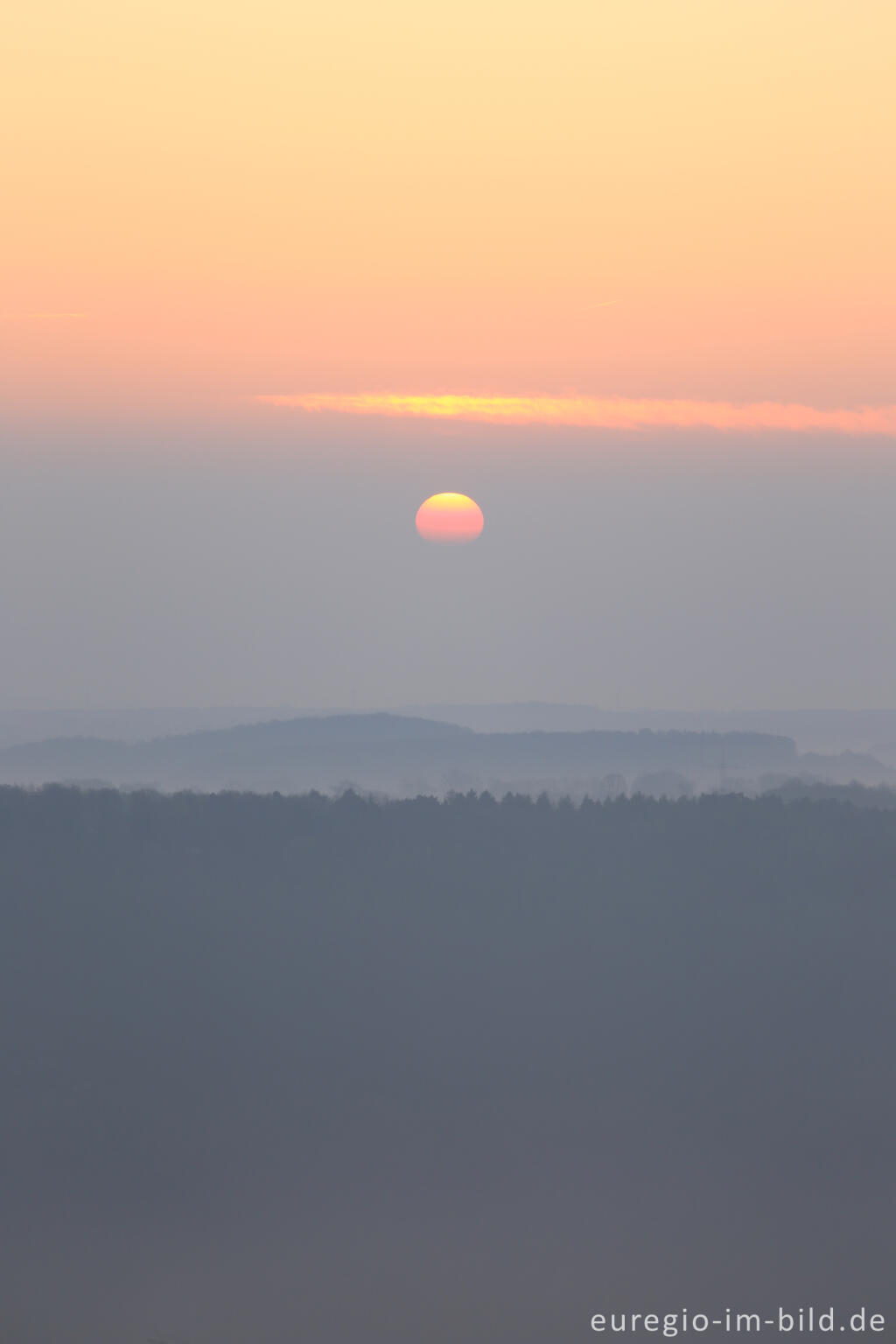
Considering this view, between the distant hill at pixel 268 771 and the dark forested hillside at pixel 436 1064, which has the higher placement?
the distant hill at pixel 268 771

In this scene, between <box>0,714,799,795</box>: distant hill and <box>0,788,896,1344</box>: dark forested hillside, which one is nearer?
<box>0,788,896,1344</box>: dark forested hillside

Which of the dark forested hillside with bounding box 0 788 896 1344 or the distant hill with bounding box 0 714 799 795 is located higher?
the distant hill with bounding box 0 714 799 795

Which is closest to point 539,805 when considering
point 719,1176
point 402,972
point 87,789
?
point 402,972

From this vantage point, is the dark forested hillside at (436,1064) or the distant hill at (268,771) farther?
the distant hill at (268,771)

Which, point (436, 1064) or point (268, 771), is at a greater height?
point (268, 771)

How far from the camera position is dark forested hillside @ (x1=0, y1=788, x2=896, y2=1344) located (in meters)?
74.4

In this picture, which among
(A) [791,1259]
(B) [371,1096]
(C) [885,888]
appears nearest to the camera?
(A) [791,1259]

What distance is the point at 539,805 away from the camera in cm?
14512

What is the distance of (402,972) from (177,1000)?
58.2 ft

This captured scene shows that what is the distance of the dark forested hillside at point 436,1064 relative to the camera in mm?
74375

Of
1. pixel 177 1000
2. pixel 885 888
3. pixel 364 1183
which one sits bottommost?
pixel 364 1183

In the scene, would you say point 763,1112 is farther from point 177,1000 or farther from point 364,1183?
point 177,1000

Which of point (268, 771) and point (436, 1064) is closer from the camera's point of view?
point (436, 1064)

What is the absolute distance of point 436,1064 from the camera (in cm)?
10531
